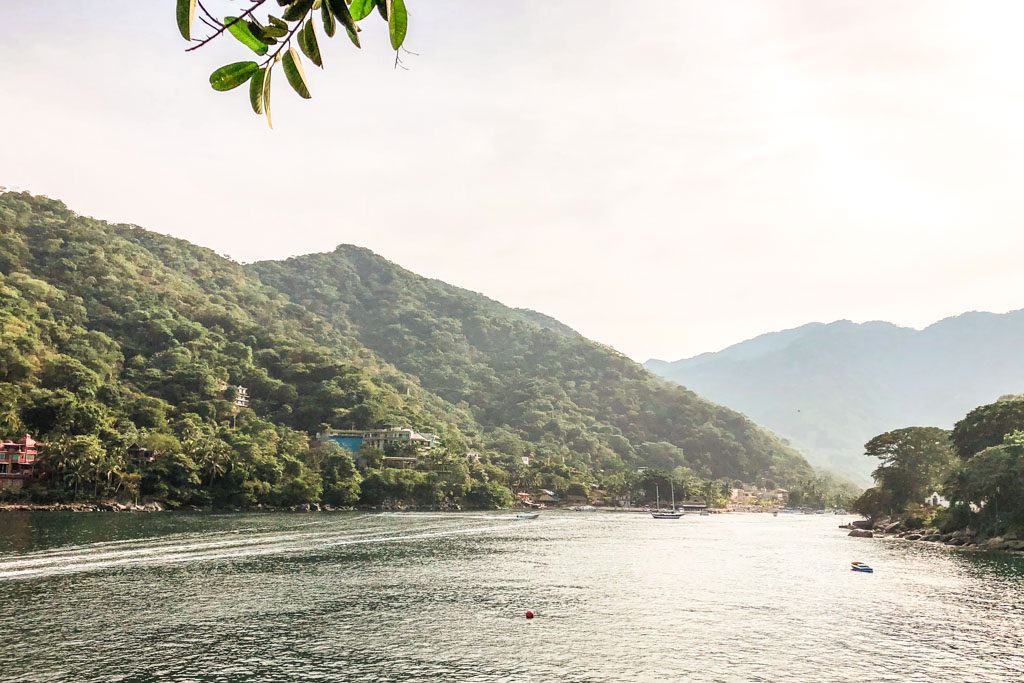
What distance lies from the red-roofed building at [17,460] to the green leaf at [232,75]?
116191 millimetres

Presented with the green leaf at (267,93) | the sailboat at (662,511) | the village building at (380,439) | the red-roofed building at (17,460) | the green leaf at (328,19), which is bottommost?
the sailboat at (662,511)

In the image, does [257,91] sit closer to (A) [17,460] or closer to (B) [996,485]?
(B) [996,485]

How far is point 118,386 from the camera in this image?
123438mm

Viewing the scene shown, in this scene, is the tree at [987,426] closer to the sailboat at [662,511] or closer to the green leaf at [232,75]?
the sailboat at [662,511]

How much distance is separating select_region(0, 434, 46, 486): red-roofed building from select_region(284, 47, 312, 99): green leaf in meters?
116

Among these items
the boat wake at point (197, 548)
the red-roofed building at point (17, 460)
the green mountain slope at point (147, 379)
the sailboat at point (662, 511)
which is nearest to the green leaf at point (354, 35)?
the boat wake at point (197, 548)

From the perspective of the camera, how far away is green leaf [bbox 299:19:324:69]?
9.34 feet

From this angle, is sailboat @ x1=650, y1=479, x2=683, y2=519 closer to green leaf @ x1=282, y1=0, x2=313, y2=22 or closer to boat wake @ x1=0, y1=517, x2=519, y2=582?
boat wake @ x1=0, y1=517, x2=519, y2=582

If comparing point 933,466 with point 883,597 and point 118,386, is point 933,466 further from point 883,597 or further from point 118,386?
point 118,386

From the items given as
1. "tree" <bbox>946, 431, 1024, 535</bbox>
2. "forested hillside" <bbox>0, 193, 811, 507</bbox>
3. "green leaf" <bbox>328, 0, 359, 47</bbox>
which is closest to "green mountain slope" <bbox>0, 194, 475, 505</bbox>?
"forested hillside" <bbox>0, 193, 811, 507</bbox>

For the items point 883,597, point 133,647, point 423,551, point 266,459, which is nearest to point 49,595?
point 133,647

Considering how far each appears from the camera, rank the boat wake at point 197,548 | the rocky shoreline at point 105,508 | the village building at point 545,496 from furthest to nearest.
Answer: the village building at point 545,496 < the rocky shoreline at point 105,508 < the boat wake at point 197,548

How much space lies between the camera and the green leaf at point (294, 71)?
2.66 meters

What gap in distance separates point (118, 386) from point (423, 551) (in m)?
87.1
